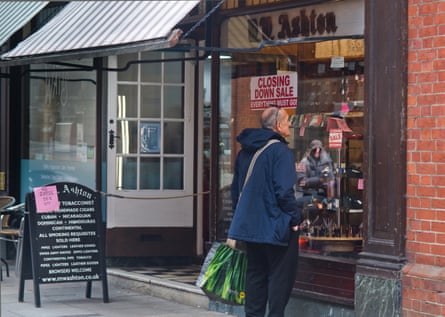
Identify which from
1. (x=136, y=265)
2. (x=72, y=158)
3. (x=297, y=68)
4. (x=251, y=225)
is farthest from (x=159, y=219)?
(x=251, y=225)

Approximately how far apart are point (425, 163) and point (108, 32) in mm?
2642

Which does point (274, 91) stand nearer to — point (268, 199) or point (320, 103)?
point (320, 103)

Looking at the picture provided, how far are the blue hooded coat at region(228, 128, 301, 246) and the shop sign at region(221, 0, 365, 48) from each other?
132 cm

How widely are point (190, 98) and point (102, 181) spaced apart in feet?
4.76

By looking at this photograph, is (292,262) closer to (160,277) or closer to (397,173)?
(397,173)

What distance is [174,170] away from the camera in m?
11.0

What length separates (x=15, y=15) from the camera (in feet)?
36.4

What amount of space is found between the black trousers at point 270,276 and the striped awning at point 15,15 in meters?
4.68

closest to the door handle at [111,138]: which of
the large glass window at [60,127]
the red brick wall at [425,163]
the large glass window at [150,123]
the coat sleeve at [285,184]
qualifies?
the large glass window at [150,123]

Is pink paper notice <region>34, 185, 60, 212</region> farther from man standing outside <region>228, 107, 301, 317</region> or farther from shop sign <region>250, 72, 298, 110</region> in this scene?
man standing outside <region>228, 107, 301, 317</region>

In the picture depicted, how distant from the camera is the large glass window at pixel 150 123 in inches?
426

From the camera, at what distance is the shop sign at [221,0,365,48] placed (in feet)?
25.1

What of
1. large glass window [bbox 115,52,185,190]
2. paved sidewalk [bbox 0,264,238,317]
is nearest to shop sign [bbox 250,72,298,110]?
paved sidewalk [bbox 0,264,238,317]

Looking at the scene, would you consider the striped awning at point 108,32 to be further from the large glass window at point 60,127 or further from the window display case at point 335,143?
the large glass window at point 60,127
